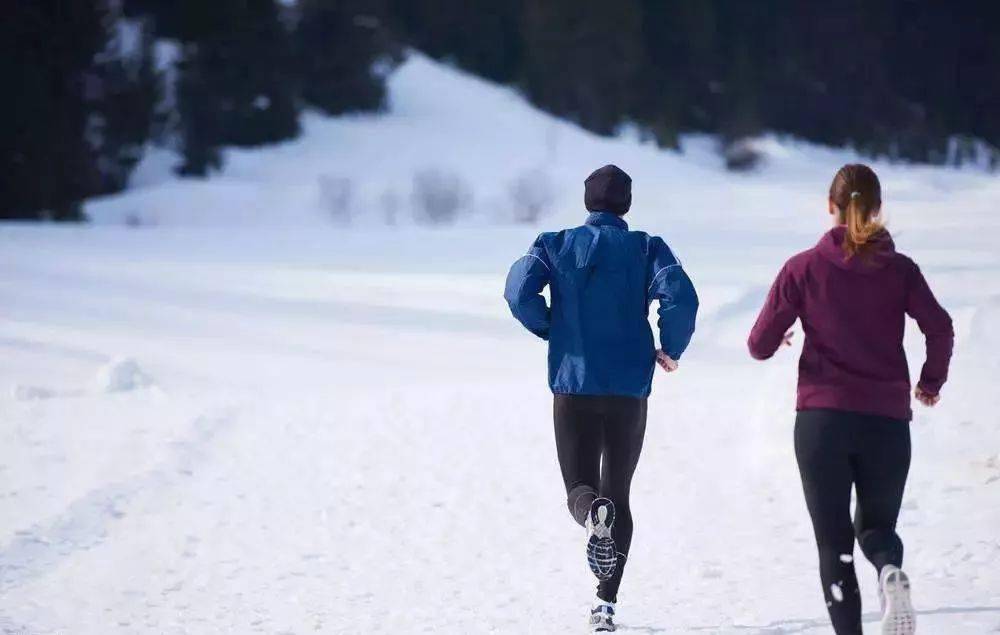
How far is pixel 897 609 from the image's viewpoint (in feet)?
10.3

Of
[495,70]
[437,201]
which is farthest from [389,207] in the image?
[495,70]

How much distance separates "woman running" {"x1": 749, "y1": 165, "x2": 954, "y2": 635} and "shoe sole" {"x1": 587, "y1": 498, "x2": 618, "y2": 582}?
0.71m

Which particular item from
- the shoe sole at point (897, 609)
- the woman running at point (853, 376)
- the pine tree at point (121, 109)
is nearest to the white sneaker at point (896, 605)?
the shoe sole at point (897, 609)

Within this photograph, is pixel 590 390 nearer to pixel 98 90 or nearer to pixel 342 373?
pixel 342 373

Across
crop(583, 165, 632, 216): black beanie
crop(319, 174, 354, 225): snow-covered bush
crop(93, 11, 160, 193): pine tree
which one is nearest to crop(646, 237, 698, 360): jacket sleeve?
crop(583, 165, 632, 216): black beanie

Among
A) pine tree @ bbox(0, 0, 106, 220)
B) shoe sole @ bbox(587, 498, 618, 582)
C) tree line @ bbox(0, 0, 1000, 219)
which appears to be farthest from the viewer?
tree line @ bbox(0, 0, 1000, 219)

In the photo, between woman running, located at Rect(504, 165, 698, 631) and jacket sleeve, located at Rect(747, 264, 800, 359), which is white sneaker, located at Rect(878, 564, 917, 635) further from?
woman running, located at Rect(504, 165, 698, 631)

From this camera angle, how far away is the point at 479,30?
50.2 meters

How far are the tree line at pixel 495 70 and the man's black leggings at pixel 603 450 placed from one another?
2317 centimetres

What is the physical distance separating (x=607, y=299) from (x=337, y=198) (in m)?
24.9

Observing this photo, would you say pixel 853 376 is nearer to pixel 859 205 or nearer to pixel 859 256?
pixel 859 256

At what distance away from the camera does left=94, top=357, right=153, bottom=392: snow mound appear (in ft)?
32.1

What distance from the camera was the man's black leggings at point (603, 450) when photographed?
3.97 meters

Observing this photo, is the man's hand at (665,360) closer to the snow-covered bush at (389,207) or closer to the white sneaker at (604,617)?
the white sneaker at (604,617)
